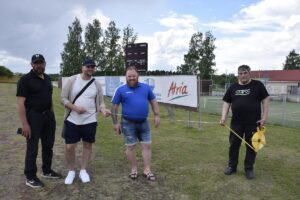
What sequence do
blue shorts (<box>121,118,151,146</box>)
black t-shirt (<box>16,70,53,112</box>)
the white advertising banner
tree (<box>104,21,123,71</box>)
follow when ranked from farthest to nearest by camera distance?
tree (<box>104,21,123,71</box>)
the white advertising banner
blue shorts (<box>121,118,151,146</box>)
black t-shirt (<box>16,70,53,112</box>)

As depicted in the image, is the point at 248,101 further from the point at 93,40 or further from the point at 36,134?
the point at 93,40

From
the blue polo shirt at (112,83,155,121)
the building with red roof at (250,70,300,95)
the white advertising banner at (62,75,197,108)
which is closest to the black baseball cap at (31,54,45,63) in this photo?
the blue polo shirt at (112,83,155,121)

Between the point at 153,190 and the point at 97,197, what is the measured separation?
2.64 ft

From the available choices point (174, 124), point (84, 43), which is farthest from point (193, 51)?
point (174, 124)

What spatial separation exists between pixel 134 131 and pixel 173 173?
1.05 meters

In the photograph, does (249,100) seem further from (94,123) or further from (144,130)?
(94,123)

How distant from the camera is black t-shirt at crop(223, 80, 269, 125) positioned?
5492 mm

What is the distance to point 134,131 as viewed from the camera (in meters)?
5.42

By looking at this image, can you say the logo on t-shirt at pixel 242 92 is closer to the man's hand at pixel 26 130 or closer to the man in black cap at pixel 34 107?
the man in black cap at pixel 34 107

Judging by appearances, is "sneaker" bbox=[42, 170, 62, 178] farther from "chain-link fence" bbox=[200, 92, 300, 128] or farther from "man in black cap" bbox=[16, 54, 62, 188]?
"chain-link fence" bbox=[200, 92, 300, 128]

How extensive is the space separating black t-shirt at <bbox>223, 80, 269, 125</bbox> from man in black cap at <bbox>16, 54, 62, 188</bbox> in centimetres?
286

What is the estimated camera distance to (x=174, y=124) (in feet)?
38.5

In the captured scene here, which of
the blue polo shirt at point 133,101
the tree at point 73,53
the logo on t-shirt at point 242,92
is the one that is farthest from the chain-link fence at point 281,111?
the tree at point 73,53

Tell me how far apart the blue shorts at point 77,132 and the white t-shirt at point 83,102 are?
59 millimetres
